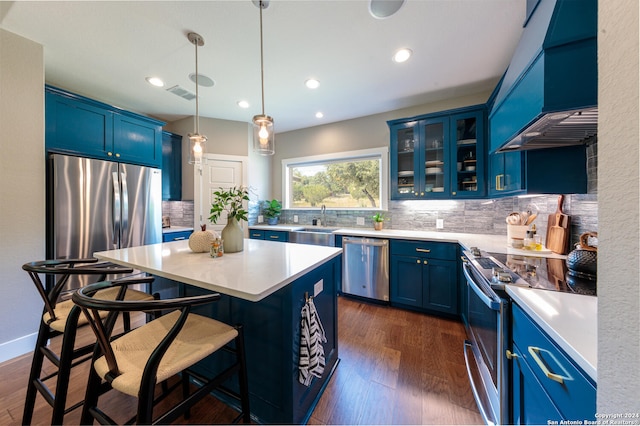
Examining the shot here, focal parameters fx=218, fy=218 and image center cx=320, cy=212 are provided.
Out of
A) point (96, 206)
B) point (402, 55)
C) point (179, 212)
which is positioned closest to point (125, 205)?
point (96, 206)

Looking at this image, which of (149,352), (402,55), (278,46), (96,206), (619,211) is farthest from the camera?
(96,206)

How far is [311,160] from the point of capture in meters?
4.02

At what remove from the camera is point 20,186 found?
192cm

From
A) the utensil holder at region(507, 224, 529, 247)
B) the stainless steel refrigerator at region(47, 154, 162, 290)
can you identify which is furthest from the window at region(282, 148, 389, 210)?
the stainless steel refrigerator at region(47, 154, 162, 290)

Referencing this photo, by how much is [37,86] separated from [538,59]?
3833 millimetres

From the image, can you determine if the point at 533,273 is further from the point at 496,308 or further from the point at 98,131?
the point at 98,131

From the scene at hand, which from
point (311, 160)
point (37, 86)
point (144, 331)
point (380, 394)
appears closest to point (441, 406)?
point (380, 394)

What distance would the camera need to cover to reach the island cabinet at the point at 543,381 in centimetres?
64

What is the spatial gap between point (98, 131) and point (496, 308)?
400 cm

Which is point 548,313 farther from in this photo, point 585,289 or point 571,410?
point 585,289

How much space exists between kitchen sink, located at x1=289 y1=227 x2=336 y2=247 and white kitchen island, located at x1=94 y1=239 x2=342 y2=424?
154 centimetres

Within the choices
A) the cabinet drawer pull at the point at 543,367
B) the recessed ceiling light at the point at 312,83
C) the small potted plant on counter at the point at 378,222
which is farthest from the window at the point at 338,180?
the cabinet drawer pull at the point at 543,367

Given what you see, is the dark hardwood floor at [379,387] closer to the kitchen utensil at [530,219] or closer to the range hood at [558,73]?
the kitchen utensil at [530,219]

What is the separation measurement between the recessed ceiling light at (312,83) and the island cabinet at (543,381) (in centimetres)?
272
